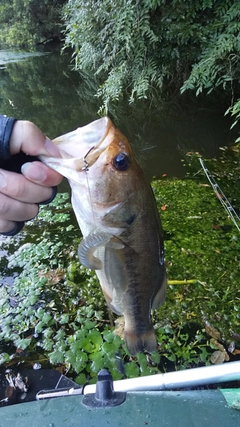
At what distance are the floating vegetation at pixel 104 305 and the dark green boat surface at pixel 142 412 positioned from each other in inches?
36.7

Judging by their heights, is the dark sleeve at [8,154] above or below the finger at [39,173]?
above

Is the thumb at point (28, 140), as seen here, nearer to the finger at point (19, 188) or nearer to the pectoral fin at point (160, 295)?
the finger at point (19, 188)

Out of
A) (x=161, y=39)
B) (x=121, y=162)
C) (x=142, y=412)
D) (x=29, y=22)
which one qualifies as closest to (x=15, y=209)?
(x=121, y=162)

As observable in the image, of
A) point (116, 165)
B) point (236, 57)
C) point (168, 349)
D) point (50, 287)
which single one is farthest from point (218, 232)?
point (236, 57)

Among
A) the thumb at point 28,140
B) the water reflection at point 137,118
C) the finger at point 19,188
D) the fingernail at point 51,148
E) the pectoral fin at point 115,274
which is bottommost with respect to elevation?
the water reflection at point 137,118

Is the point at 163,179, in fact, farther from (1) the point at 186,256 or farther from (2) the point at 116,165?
(2) the point at 116,165

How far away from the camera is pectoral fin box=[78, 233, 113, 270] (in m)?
1.36

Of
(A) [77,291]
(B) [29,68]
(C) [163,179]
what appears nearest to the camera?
(A) [77,291]

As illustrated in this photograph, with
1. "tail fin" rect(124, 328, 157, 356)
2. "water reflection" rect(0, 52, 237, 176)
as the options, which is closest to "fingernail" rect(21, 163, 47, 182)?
"tail fin" rect(124, 328, 157, 356)

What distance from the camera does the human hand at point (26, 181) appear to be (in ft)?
3.96

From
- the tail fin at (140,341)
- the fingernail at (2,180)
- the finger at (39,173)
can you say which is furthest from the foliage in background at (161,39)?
the fingernail at (2,180)

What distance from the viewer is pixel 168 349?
9.02ft

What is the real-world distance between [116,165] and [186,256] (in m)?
2.46

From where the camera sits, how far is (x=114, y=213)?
4.64ft
